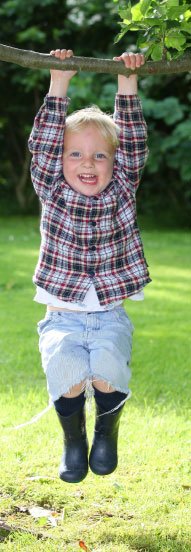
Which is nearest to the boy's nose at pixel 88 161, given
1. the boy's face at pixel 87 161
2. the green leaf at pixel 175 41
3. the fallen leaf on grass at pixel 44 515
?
the boy's face at pixel 87 161

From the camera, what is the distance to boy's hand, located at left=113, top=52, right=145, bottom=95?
321cm

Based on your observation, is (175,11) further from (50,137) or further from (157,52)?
(50,137)

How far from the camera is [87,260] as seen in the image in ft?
11.3

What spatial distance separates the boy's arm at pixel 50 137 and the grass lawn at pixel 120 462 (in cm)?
121

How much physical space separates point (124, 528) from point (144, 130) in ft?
4.88

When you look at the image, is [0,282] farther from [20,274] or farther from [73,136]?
[73,136]

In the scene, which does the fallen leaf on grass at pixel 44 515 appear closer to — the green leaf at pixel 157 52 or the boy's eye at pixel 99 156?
the boy's eye at pixel 99 156

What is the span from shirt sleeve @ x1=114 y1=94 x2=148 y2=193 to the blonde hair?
0.07 meters

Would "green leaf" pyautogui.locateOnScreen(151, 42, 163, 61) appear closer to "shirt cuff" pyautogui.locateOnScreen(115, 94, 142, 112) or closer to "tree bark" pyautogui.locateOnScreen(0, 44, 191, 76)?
"tree bark" pyautogui.locateOnScreen(0, 44, 191, 76)

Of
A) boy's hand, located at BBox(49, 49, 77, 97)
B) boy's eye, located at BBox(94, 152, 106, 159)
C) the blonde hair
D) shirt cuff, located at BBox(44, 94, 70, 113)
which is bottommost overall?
boy's eye, located at BBox(94, 152, 106, 159)

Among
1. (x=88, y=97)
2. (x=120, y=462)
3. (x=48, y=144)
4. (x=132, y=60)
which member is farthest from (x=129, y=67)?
(x=88, y=97)

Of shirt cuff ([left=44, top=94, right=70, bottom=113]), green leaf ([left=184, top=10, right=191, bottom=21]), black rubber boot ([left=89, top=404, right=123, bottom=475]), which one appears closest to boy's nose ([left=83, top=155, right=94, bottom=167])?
shirt cuff ([left=44, top=94, right=70, bottom=113])

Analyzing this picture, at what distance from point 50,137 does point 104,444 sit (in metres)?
1.13

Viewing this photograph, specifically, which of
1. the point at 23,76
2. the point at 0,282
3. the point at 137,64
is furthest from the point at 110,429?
the point at 23,76
